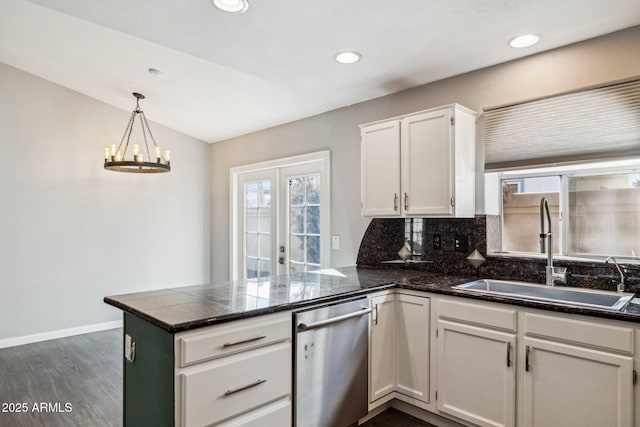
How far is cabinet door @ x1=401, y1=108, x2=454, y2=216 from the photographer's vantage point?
8.27 ft

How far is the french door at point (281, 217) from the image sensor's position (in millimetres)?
3891

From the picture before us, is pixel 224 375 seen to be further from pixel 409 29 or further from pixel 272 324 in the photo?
pixel 409 29

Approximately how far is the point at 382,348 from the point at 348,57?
194 centimetres

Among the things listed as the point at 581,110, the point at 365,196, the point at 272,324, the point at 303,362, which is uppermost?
the point at 581,110

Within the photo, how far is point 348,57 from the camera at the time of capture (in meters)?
2.58

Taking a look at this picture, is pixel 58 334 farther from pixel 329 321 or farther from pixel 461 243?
pixel 461 243

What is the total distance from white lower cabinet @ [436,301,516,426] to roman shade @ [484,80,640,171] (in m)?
1.13

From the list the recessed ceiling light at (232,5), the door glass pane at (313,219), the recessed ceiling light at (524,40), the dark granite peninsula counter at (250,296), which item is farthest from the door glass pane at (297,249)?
the recessed ceiling light at (524,40)

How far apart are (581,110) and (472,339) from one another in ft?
5.01

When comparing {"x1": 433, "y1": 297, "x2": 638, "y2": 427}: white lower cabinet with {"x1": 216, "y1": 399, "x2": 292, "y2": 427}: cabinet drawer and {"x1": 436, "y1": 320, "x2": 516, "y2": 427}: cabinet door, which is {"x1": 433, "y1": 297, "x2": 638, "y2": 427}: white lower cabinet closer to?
{"x1": 436, "y1": 320, "x2": 516, "y2": 427}: cabinet door

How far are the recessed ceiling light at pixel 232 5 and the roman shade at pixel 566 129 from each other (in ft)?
5.79

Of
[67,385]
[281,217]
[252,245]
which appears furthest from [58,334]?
[281,217]

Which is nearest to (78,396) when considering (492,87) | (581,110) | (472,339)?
(472,339)

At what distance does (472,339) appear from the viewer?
213 centimetres
